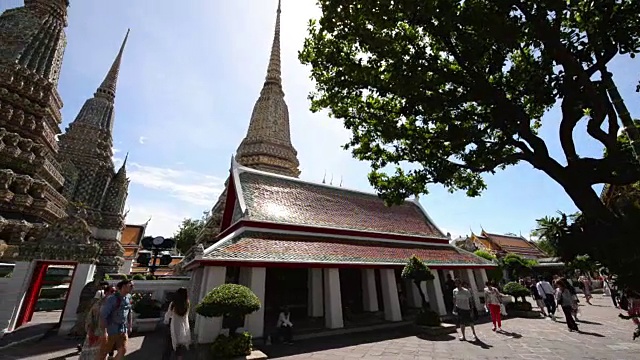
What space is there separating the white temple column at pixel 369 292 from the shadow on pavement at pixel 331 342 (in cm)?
260

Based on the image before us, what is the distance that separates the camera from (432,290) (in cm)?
1295

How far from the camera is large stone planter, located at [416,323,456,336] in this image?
30.5 ft

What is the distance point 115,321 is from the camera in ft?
17.0

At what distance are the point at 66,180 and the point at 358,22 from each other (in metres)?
28.9

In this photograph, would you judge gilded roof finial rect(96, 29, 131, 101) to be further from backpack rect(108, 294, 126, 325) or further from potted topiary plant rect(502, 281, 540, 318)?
potted topiary plant rect(502, 281, 540, 318)

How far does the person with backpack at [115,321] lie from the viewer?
5.04m

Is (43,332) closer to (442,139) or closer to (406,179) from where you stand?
(406,179)

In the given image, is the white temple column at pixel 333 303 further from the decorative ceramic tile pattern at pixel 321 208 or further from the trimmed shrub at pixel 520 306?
the trimmed shrub at pixel 520 306

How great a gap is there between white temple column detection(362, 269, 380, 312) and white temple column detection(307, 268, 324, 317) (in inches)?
95.1

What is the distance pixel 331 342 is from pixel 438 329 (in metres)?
3.69

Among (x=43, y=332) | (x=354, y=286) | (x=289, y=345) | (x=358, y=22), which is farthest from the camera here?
(x=354, y=286)

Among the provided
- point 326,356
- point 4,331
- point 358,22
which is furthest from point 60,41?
point 326,356

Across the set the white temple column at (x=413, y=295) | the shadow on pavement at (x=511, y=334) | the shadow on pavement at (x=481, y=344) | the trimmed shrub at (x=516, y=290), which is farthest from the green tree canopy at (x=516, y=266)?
the shadow on pavement at (x=481, y=344)

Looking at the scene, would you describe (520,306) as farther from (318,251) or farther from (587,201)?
(587,201)
